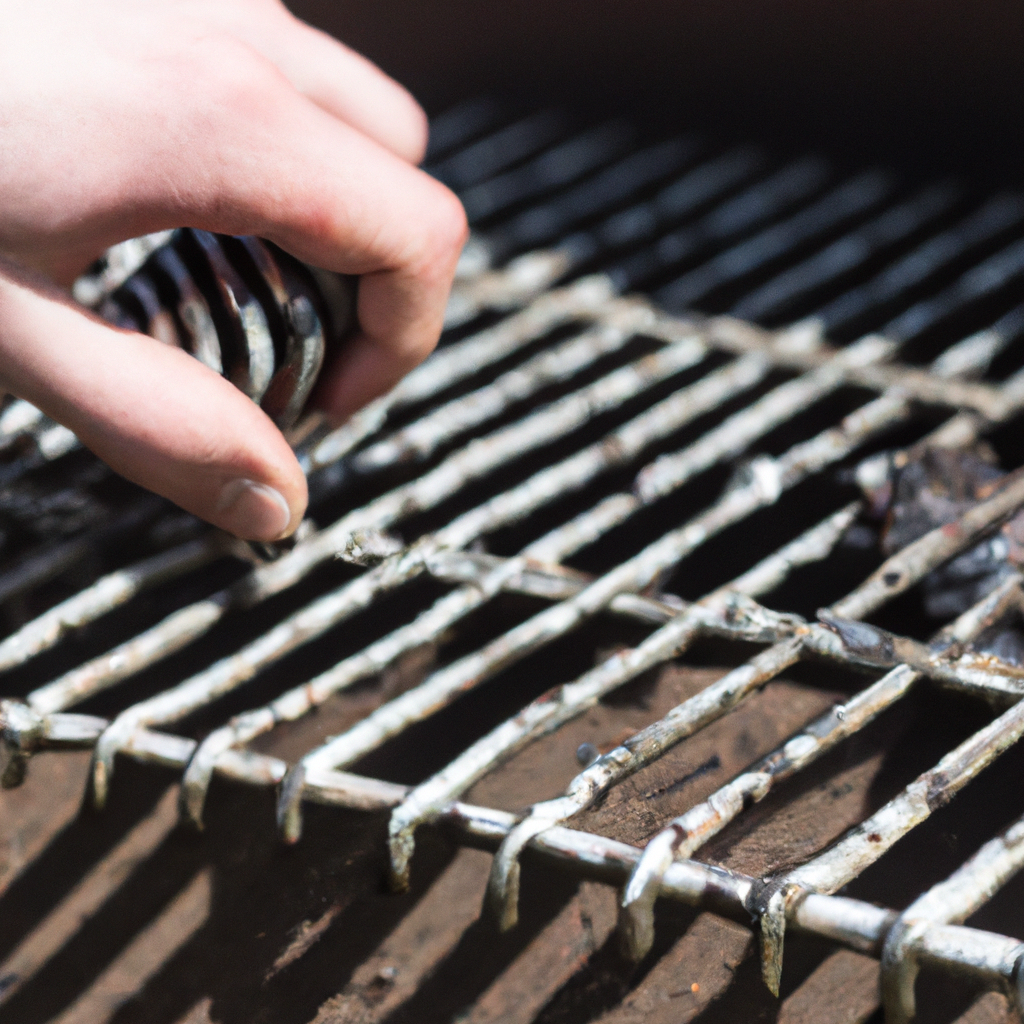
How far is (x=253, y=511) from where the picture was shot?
0.64m

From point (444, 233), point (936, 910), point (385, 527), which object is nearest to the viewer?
point (936, 910)

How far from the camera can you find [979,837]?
59 cm

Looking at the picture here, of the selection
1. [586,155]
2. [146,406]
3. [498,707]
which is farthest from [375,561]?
[586,155]

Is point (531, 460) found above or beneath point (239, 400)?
beneath

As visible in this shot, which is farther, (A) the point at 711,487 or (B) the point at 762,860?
Answer: (A) the point at 711,487

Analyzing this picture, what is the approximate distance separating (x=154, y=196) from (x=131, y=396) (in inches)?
4.3

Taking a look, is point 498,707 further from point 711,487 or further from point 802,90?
point 802,90

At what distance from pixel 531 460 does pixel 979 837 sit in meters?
0.53

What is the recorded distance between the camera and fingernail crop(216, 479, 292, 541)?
0.62 metres

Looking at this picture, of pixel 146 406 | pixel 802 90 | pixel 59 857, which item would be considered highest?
pixel 802 90

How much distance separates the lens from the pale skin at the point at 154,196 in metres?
0.57

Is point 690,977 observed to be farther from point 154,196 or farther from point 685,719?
point 154,196

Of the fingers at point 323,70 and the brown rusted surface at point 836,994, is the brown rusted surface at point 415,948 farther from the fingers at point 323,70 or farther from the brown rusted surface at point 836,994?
the fingers at point 323,70

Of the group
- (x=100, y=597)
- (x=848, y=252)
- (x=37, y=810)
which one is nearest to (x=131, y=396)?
(x=100, y=597)
